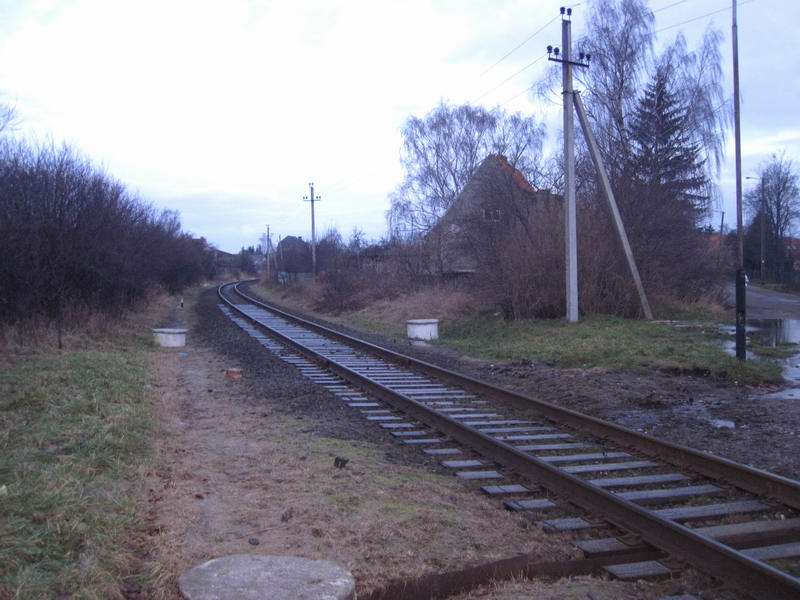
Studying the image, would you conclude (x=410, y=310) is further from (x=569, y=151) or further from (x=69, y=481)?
(x=69, y=481)

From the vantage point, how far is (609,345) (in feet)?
53.9

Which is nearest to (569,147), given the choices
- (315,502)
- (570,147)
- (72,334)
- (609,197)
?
(570,147)

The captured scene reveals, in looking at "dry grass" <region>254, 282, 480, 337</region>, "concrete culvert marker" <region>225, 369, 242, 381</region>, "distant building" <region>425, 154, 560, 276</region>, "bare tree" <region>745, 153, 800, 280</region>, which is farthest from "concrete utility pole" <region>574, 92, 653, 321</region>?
"bare tree" <region>745, 153, 800, 280</region>

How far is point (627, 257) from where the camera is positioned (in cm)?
2092

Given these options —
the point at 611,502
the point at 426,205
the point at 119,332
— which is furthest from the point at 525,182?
the point at 611,502

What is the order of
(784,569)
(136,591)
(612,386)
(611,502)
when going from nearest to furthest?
(136,591) → (784,569) → (611,502) → (612,386)

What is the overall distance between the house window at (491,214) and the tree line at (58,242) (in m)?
15.6

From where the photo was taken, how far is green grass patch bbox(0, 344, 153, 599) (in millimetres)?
4270

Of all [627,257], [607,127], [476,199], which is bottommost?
[627,257]

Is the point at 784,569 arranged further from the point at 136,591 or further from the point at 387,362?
the point at 387,362

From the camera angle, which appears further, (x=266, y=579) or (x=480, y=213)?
(x=480, y=213)

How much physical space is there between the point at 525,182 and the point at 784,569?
32.2 metres

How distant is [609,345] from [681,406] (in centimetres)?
588

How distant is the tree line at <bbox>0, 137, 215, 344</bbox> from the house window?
51.1 ft
